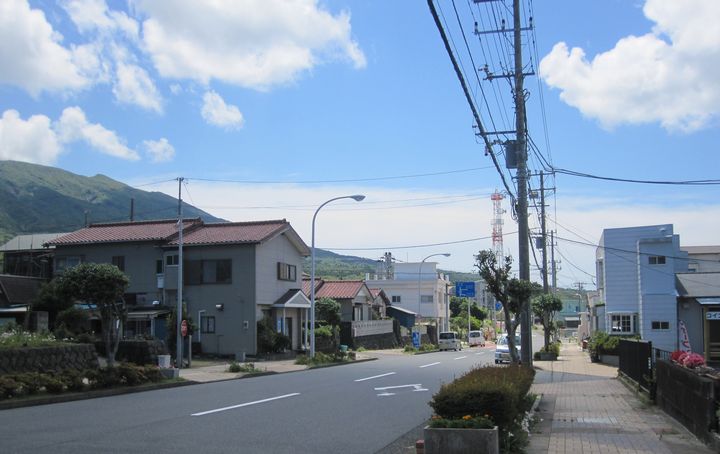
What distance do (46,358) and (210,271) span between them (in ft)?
61.1

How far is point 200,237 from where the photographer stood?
40531 millimetres

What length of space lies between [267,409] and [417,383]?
8.35 m

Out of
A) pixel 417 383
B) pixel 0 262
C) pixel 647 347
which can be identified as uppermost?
pixel 0 262

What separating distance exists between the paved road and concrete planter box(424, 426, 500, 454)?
2661 mm

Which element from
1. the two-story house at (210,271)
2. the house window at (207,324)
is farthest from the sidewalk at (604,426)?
the house window at (207,324)

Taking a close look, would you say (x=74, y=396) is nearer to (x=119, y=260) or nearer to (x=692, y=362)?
(x=692, y=362)

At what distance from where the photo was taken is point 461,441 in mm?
7750

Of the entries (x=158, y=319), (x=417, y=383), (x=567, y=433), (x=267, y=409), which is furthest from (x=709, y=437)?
(x=158, y=319)

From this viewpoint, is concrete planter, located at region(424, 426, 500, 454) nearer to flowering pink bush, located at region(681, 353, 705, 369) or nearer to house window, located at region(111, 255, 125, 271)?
flowering pink bush, located at region(681, 353, 705, 369)

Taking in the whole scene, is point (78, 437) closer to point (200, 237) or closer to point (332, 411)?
point (332, 411)

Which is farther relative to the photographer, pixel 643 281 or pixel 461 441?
pixel 643 281

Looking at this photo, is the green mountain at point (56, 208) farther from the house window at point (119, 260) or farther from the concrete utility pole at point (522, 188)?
the concrete utility pole at point (522, 188)

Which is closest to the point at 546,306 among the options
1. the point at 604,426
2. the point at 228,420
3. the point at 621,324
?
the point at 621,324

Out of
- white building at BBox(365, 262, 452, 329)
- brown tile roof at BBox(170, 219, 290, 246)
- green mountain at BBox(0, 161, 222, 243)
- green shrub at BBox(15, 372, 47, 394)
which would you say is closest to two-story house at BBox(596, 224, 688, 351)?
brown tile roof at BBox(170, 219, 290, 246)
